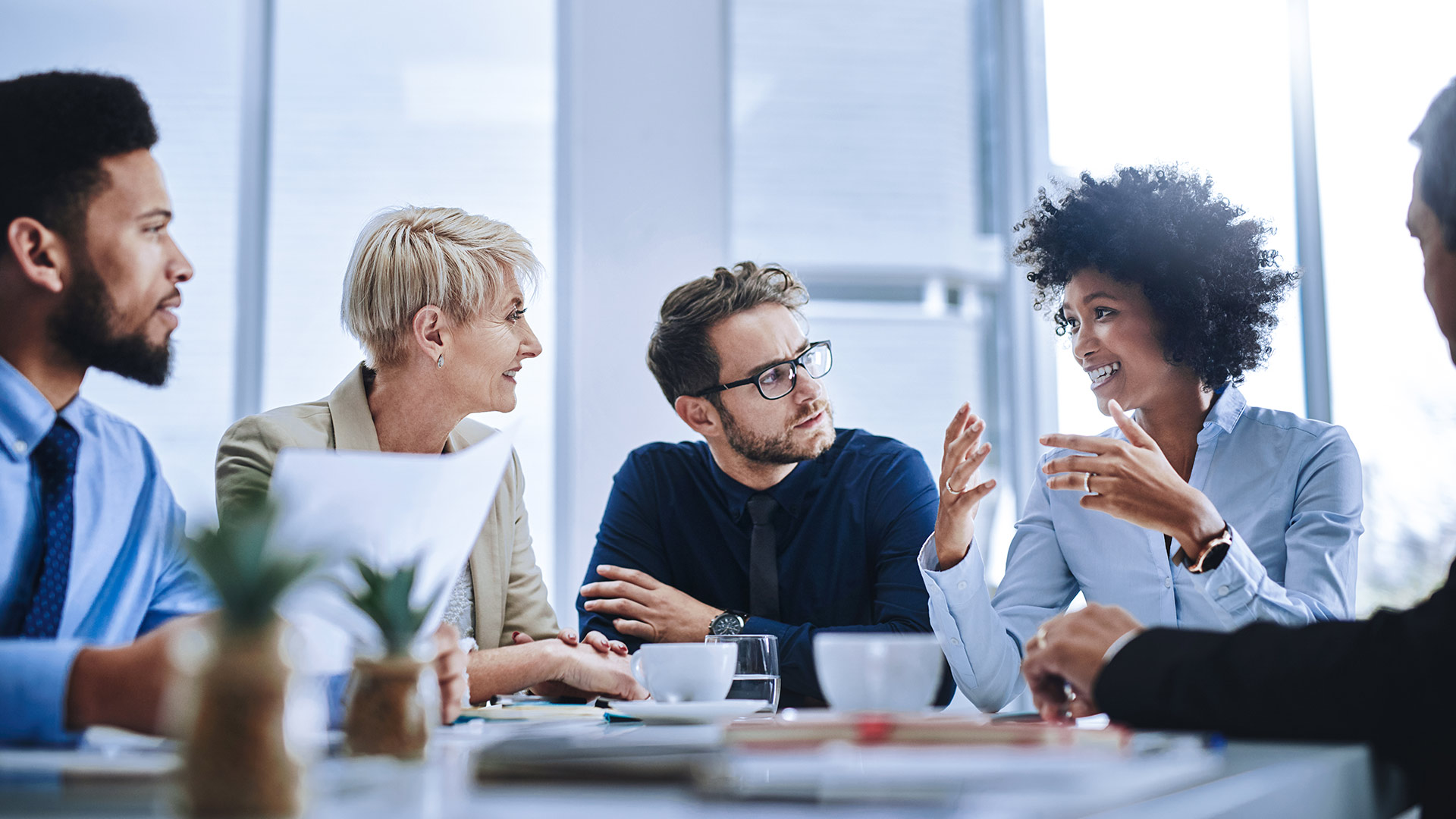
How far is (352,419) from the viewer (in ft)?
6.88

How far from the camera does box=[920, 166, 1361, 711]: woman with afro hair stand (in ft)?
5.23

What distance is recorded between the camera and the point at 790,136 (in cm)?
366

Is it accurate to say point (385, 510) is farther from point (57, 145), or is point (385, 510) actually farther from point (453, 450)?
point (453, 450)

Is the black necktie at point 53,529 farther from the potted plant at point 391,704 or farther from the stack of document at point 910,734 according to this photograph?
the stack of document at point 910,734

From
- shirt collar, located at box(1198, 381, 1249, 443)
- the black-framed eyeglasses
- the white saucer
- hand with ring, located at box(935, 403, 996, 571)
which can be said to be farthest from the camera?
the black-framed eyeglasses

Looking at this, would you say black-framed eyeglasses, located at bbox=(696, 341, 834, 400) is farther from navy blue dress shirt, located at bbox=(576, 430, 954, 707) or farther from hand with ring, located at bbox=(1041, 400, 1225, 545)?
hand with ring, located at bbox=(1041, 400, 1225, 545)

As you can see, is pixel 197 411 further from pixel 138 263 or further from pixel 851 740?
pixel 851 740

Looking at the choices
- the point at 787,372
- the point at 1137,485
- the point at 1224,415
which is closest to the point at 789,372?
the point at 787,372

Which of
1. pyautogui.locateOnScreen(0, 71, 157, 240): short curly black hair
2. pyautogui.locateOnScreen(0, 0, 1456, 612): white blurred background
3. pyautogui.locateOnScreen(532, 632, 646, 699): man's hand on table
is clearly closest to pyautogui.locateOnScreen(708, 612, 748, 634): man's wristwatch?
pyautogui.locateOnScreen(532, 632, 646, 699): man's hand on table

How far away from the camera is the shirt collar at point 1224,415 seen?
6.33 ft

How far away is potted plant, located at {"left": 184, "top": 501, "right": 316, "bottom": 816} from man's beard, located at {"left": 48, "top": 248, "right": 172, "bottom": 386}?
36.9 inches

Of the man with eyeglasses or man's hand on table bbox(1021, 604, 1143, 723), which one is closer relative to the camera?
man's hand on table bbox(1021, 604, 1143, 723)

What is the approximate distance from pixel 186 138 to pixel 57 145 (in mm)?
2340

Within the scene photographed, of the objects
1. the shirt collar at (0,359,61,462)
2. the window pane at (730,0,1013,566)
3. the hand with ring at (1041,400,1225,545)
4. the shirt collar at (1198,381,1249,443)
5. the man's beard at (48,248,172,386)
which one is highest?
the window pane at (730,0,1013,566)
